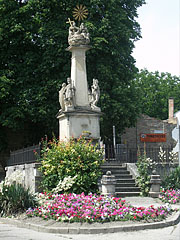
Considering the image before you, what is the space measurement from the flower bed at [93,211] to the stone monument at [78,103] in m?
6.78

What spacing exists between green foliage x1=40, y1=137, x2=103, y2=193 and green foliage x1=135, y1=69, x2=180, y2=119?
37.7m

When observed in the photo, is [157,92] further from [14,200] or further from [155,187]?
[14,200]

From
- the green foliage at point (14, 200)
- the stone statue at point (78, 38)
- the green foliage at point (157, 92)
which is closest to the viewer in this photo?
the green foliage at point (14, 200)

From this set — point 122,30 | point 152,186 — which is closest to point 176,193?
point 152,186

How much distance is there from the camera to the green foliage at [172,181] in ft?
53.5

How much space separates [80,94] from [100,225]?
31.8 feet

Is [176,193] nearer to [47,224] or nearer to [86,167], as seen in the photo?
[86,167]

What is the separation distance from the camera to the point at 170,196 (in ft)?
48.1

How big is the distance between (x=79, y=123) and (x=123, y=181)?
351 centimetres

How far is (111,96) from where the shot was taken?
2711 centimetres

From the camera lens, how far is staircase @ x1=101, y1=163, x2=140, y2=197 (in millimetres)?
15648

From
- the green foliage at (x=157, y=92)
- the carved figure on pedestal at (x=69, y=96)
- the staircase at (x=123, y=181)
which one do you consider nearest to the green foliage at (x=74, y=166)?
the staircase at (x=123, y=181)

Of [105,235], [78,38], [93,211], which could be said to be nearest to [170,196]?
[93,211]

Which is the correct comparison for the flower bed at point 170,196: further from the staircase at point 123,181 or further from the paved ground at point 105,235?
the paved ground at point 105,235
